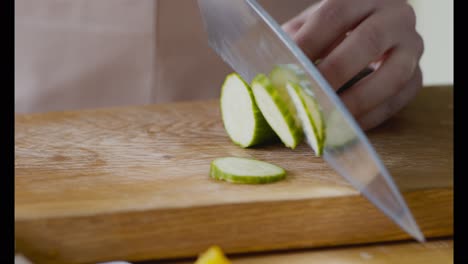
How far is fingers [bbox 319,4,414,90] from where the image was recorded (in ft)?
5.13

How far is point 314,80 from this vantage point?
1293 millimetres

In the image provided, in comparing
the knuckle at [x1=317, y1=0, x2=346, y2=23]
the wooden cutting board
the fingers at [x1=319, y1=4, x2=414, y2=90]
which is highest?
the knuckle at [x1=317, y1=0, x2=346, y2=23]

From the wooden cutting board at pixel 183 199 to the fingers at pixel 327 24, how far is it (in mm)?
252

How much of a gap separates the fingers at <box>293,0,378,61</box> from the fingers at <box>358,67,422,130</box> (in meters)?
0.22

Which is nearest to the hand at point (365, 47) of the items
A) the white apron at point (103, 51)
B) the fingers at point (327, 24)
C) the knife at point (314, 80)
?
the fingers at point (327, 24)

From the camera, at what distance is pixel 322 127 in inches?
53.3

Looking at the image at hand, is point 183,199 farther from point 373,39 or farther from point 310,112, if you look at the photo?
point 373,39

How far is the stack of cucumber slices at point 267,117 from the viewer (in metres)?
1.36

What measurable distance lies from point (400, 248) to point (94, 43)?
132cm

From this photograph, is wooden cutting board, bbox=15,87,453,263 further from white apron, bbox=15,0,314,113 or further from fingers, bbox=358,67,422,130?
white apron, bbox=15,0,314,113

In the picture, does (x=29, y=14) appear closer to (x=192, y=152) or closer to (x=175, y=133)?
(x=175, y=133)

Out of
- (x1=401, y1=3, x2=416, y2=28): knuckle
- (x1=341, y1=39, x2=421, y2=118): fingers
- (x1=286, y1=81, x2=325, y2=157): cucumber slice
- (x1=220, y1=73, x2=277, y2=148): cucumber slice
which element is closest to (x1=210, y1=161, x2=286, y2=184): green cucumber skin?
(x1=286, y1=81, x2=325, y2=157): cucumber slice

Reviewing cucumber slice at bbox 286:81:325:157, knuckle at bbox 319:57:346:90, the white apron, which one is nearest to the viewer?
cucumber slice at bbox 286:81:325:157

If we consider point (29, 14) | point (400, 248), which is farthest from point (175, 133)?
point (29, 14)
